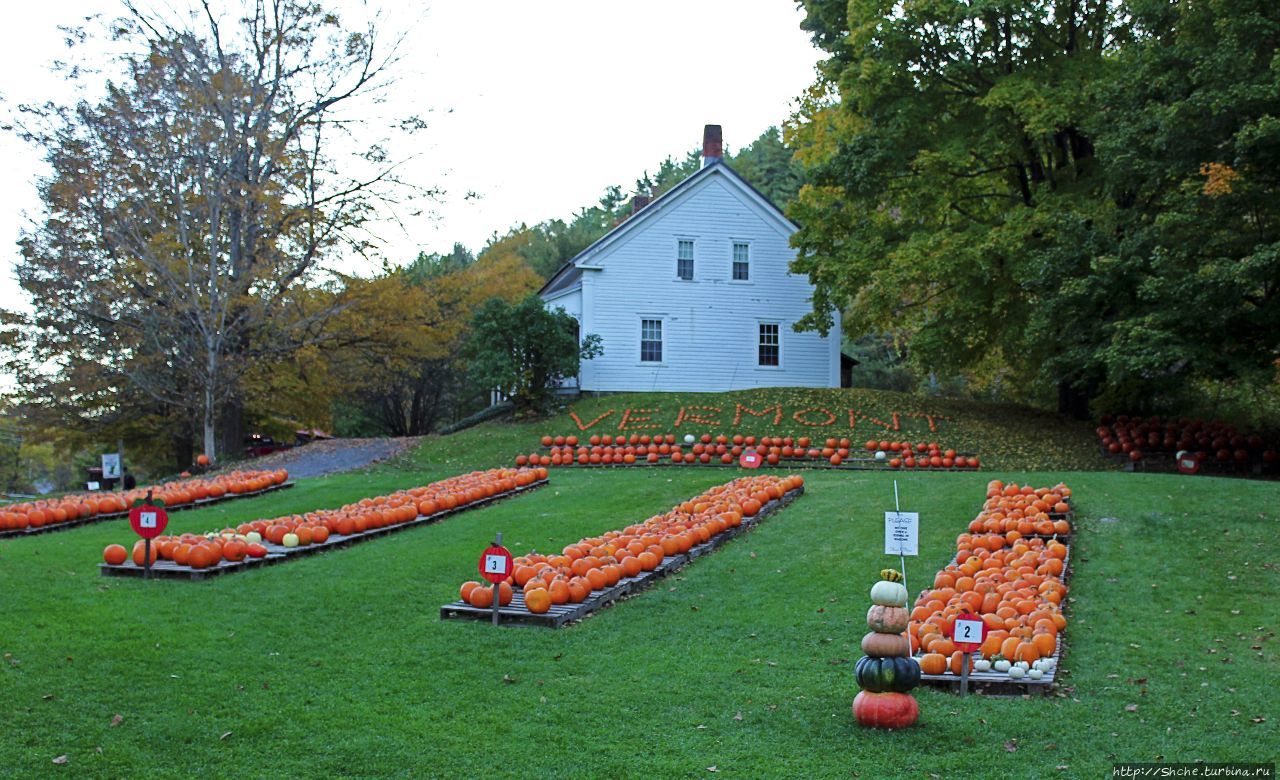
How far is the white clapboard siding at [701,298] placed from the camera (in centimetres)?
3366

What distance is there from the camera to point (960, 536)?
13188 millimetres

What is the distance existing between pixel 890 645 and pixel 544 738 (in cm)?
232

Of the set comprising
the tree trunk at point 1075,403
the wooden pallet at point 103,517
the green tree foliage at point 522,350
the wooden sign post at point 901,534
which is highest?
the green tree foliage at point 522,350

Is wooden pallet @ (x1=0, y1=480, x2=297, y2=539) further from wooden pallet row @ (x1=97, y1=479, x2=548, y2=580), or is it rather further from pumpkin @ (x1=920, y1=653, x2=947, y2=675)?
pumpkin @ (x1=920, y1=653, x2=947, y2=675)

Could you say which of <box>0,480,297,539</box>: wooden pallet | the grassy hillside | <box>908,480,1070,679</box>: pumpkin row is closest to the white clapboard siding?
the grassy hillside

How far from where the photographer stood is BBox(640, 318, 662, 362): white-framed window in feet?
111

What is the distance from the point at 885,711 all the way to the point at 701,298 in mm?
Result: 27442

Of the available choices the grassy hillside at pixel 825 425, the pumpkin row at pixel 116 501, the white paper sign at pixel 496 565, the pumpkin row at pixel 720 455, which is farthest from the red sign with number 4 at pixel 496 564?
the grassy hillside at pixel 825 425

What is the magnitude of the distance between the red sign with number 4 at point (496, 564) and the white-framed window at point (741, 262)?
2536cm

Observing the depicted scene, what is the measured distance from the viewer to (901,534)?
8.56 metres

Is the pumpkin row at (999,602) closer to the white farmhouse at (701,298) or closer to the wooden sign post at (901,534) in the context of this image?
the wooden sign post at (901,534)

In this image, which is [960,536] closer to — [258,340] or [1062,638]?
[1062,638]

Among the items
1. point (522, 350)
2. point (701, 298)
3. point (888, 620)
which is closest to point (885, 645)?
point (888, 620)

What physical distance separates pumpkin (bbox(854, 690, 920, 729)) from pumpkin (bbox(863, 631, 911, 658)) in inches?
10.1
